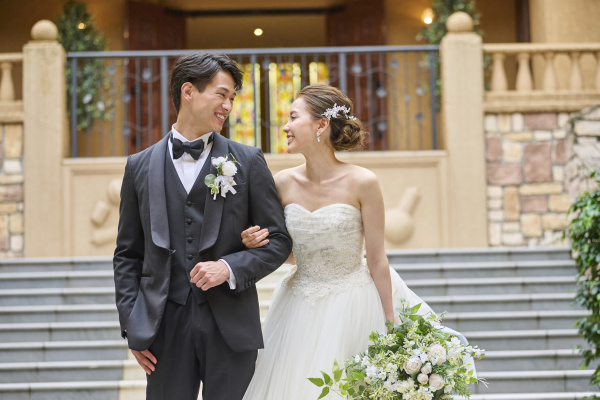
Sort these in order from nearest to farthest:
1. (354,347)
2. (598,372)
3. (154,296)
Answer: (154,296), (354,347), (598,372)

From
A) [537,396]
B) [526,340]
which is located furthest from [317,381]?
[526,340]

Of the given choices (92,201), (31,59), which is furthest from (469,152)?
(31,59)

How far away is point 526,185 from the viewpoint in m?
9.07

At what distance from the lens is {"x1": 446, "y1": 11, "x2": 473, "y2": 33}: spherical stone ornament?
9.20 meters

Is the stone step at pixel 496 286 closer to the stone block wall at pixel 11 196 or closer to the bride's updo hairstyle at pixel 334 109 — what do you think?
the bride's updo hairstyle at pixel 334 109

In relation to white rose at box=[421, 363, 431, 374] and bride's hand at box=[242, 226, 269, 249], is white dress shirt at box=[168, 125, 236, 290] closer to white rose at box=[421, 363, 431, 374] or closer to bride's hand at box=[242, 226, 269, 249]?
bride's hand at box=[242, 226, 269, 249]

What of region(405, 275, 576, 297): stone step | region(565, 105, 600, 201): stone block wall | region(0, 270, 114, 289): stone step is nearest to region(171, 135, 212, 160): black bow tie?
region(405, 275, 576, 297): stone step

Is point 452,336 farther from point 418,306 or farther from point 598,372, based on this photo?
point 598,372

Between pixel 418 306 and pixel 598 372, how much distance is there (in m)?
1.94

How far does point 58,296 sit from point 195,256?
4.17m

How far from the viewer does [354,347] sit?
130 inches

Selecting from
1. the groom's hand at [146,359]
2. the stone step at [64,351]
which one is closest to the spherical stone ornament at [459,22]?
the stone step at [64,351]

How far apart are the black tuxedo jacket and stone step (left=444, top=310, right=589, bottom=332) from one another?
3394mm

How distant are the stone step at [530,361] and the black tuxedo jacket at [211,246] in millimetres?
3170
